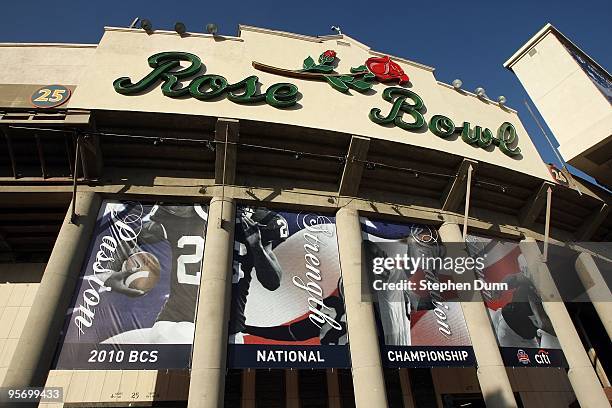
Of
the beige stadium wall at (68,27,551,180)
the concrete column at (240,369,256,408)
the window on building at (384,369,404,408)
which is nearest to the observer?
the beige stadium wall at (68,27,551,180)

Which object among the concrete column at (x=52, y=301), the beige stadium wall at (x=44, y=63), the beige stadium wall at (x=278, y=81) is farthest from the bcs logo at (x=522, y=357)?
the beige stadium wall at (x=44, y=63)

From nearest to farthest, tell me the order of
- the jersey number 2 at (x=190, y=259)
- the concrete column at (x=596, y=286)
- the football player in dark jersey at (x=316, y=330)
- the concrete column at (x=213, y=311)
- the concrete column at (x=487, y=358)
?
the concrete column at (x=213, y=311), the football player in dark jersey at (x=316, y=330), the jersey number 2 at (x=190, y=259), the concrete column at (x=487, y=358), the concrete column at (x=596, y=286)

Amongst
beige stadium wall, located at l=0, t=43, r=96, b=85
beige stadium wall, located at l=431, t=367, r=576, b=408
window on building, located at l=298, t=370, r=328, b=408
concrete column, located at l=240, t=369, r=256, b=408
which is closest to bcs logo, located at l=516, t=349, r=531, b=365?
beige stadium wall, located at l=431, t=367, r=576, b=408

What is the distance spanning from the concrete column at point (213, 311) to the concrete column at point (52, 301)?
480 centimetres

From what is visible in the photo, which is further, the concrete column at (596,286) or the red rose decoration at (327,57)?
the concrete column at (596,286)

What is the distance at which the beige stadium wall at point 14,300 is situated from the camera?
1741cm

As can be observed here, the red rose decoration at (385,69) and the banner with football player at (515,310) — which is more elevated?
the red rose decoration at (385,69)

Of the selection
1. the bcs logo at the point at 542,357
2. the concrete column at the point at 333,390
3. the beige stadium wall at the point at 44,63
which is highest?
the beige stadium wall at the point at 44,63

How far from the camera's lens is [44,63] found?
18.7 m

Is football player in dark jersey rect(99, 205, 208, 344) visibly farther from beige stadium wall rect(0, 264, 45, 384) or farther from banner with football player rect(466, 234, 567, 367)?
banner with football player rect(466, 234, 567, 367)

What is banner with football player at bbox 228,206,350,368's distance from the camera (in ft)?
46.1

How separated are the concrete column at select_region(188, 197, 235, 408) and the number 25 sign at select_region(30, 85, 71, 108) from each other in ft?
26.7

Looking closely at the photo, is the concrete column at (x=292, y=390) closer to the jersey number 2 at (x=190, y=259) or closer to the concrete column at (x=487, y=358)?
the jersey number 2 at (x=190, y=259)

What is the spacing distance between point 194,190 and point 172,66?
640cm
